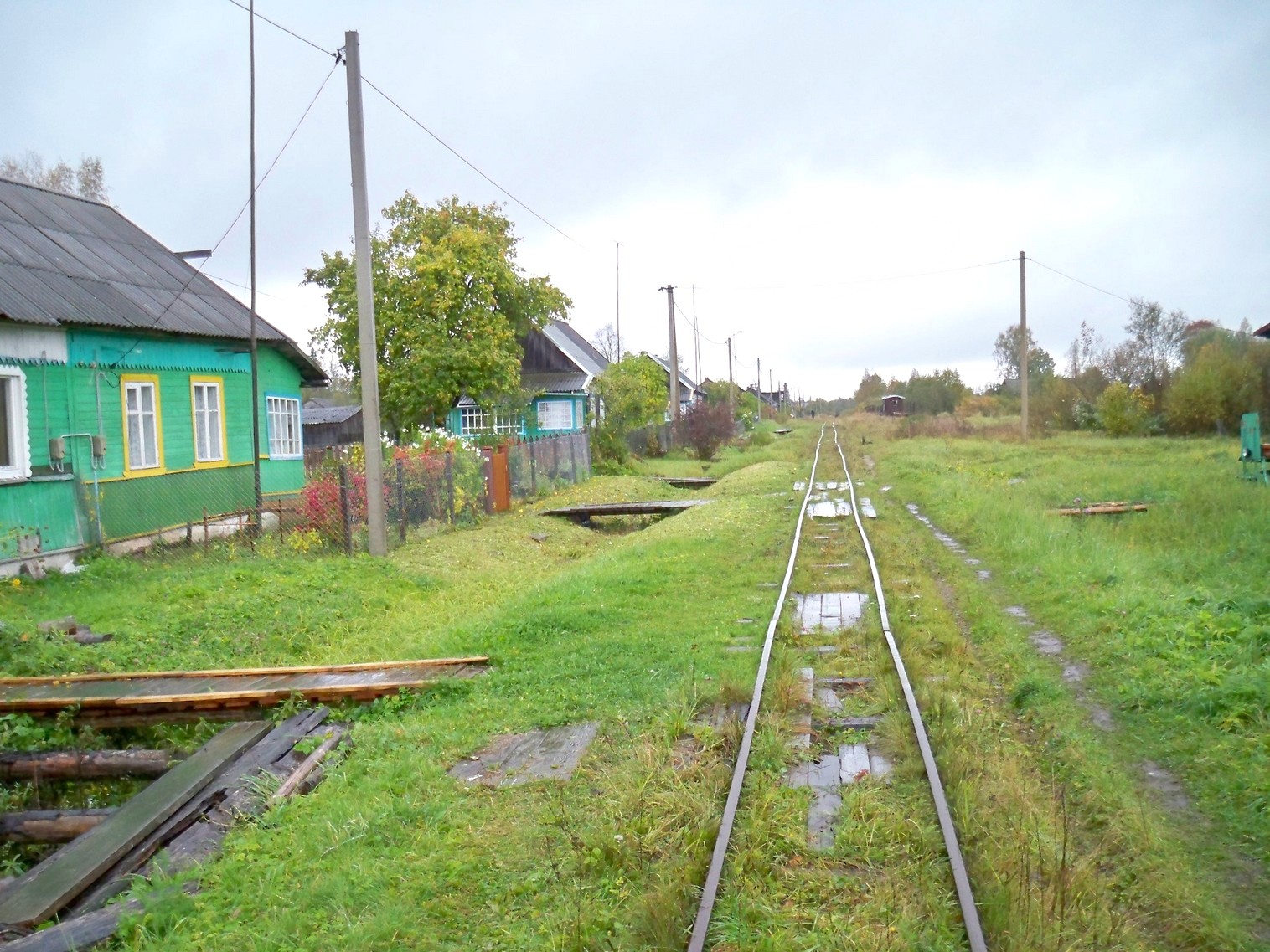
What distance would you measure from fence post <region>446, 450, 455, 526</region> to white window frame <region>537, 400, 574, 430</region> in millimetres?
26899

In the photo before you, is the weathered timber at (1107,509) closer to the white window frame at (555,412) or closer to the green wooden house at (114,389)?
the green wooden house at (114,389)

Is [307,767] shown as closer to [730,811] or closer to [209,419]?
[730,811]

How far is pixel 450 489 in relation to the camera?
18.9 m

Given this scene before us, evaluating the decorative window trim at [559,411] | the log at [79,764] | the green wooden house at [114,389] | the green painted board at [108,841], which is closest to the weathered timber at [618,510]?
the green wooden house at [114,389]

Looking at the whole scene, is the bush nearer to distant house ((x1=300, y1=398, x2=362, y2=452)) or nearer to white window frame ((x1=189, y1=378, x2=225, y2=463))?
distant house ((x1=300, y1=398, x2=362, y2=452))

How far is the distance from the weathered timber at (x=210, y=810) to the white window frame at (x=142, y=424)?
34.4 ft

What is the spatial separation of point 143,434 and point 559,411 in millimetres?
30140

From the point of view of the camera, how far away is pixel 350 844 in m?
5.38

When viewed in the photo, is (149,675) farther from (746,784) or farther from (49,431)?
(49,431)

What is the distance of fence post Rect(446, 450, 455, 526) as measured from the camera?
18.7m

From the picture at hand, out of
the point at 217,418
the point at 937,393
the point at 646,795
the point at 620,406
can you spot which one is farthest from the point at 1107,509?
the point at 937,393

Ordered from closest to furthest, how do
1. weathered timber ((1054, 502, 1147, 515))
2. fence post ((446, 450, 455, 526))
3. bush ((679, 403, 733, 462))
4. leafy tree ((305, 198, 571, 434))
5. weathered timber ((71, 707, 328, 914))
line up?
weathered timber ((71, 707, 328, 914)) → weathered timber ((1054, 502, 1147, 515)) → fence post ((446, 450, 455, 526)) → leafy tree ((305, 198, 571, 434)) → bush ((679, 403, 733, 462))

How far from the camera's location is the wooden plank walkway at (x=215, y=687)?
8.29 metres

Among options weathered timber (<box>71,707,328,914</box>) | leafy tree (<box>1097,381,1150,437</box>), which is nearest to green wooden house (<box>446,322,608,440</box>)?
leafy tree (<box>1097,381,1150,437</box>)
